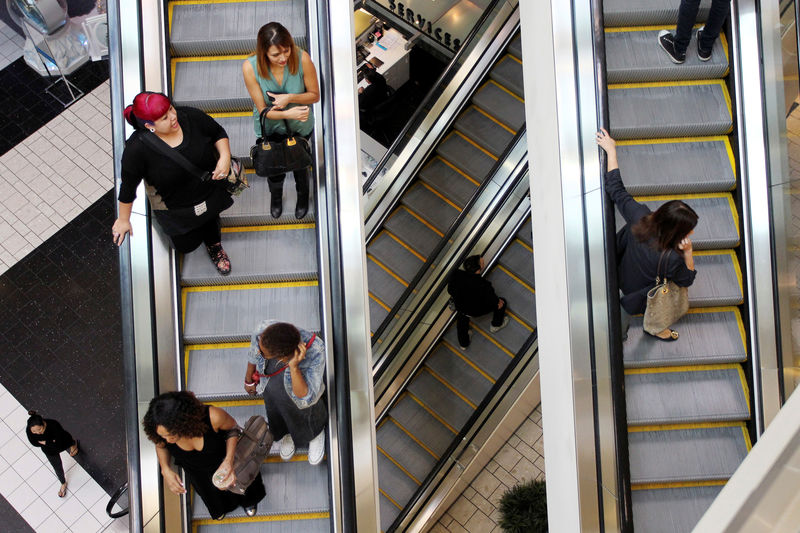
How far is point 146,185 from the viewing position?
4.64 meters

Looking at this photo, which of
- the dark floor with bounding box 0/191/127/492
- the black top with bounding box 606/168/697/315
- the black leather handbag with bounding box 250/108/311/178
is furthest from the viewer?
the dark floor with bounding box 0/191/127/492

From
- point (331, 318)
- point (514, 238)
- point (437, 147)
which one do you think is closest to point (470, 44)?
point (437, 147)

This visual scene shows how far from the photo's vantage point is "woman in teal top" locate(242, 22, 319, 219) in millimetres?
4496

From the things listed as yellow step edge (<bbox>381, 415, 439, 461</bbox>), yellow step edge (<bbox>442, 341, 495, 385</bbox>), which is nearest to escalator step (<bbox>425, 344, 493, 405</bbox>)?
yellow step edge (<bbox>442, 341, 495, 385</bbox>)

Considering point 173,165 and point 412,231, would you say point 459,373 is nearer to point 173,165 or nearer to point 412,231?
point 412,231

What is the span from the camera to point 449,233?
8.19 m

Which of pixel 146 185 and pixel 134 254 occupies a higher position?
pixel 146 185

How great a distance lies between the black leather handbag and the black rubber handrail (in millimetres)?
3809

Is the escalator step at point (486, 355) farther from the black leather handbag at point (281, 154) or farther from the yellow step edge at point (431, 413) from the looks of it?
the black leather handbag at point (281, 154)

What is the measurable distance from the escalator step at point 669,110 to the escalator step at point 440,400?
4.03m

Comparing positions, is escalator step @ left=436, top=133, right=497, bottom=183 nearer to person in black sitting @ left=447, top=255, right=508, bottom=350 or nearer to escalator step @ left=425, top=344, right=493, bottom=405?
person in black sitting @ left=447, top=255, right=508, bottom=350

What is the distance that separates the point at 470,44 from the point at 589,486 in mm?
5144

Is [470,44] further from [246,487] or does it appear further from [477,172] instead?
[246,487]

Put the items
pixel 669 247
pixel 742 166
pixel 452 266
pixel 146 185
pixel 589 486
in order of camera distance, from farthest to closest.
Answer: pixel 452 266 → pixel 742 166 → pixel 589 486 → pixel 146 185 → pixel 669 247
